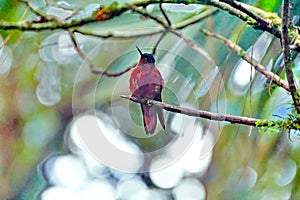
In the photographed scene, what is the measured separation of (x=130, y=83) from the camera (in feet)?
3.76

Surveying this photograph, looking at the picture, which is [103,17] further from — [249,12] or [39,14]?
[249,12]

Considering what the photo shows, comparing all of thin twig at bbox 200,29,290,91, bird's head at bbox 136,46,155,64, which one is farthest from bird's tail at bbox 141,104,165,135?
thin twig at bbox 200,29,290,91

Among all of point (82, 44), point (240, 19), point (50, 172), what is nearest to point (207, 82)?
point (240, 19)

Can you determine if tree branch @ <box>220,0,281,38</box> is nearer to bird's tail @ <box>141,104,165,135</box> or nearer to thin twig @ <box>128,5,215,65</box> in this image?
thin twig @ <box>128,5,215,65</box>

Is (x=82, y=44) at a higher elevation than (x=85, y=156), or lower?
higher

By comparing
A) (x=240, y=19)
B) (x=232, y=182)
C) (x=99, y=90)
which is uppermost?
(x=240, y=19)

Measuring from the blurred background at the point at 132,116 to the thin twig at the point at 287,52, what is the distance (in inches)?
1.6

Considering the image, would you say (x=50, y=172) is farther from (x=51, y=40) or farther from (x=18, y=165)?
(x=51, y=40)

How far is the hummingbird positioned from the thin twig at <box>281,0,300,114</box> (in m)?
0.28

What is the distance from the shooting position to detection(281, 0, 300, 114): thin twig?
106cm

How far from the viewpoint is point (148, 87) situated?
114 centimetres

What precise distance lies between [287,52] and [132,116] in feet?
1.20

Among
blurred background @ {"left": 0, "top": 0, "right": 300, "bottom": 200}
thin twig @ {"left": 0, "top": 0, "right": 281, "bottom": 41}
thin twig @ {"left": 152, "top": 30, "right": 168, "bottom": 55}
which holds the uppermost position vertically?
thin twig @ {"left": 0, "top": 0, "right": 281, "bottom": 41}

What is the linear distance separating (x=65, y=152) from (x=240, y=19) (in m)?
0.50
